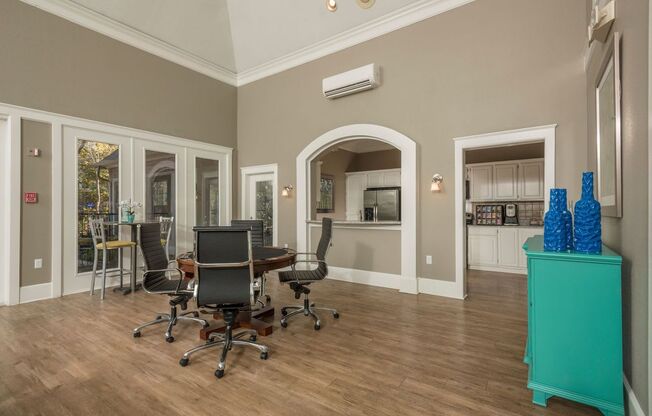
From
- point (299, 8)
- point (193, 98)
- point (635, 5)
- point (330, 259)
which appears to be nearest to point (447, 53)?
point (299, 8)

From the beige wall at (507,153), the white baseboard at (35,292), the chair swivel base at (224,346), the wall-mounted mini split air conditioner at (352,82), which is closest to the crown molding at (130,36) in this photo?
the wall-mounted mini split air conditioner at (352,82)

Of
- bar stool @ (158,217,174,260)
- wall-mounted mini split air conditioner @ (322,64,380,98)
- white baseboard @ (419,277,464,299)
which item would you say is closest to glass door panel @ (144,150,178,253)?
bar stool @ (158,217,174,260)

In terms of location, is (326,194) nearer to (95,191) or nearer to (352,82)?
(352,82)

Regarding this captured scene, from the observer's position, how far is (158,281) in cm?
325

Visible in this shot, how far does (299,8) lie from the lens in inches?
211

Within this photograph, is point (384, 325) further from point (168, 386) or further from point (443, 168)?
point (443, 168)

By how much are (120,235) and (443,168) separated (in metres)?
5.17

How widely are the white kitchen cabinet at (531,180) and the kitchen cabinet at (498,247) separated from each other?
0.80 meters

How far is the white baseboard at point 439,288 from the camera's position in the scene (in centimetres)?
451

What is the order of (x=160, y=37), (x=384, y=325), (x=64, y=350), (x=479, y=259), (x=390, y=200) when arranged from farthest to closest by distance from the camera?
(x=390, y=200), (x=479, y=259), (x=160, y=37), (x=384, y=325), (x=64, y=350)

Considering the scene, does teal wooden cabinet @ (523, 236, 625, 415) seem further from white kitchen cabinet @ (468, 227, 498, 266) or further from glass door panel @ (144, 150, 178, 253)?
glass door panel @ (144, 150, 178, 253)

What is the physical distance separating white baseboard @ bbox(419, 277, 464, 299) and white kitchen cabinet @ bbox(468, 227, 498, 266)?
8.15 feet

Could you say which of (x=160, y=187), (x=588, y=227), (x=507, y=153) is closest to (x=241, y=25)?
(x=160, y=187)

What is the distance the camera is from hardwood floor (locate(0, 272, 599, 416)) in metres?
2.03
